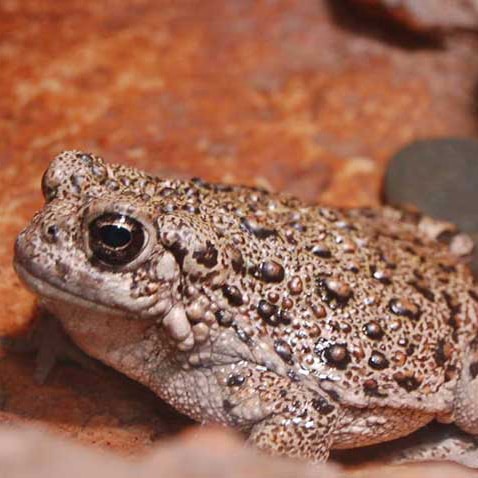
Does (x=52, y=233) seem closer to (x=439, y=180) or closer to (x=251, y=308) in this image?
(x=251, y=308)

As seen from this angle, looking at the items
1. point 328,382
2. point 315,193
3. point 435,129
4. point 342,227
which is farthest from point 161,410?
point 435,129

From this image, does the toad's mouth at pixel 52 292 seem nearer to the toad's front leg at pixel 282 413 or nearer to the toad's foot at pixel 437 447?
the toad's front leg at pixel 282 413

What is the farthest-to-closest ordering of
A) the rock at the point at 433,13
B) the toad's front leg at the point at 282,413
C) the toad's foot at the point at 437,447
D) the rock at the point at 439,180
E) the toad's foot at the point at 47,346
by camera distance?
the rock at the point at 433,13
the rock at the point at 439,180
the toad's foot at the point at 437,447
the toad's foot at the point at 47,346
the toad's front leg at the point at 282,413

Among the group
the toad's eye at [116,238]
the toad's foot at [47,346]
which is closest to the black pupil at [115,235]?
the toad's eye at [116,238]

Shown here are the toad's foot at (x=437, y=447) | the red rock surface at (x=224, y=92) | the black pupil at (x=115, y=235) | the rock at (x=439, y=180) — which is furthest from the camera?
the rock at (x=439, y=180)

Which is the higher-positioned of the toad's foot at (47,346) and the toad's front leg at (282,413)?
the toad's front leg at (282,413)

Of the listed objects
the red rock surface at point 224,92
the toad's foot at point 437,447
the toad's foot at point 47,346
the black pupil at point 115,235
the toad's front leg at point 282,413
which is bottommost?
the toad's foot at point 437,447
